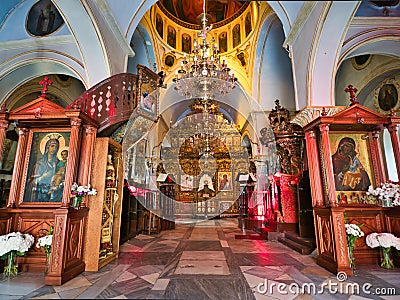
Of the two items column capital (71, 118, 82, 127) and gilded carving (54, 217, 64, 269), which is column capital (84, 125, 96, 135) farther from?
gilded carving (54, 217, 64, 269)

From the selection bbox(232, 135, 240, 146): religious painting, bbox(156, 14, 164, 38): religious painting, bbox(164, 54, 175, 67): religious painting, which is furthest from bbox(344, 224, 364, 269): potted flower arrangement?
bbox(232, 135, 240, 146): religious painting

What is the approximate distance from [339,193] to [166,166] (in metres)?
11.4

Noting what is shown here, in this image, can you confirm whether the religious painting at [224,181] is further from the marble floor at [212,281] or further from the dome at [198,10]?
the marble floor at [212,281]

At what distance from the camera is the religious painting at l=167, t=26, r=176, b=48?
35.4 feet

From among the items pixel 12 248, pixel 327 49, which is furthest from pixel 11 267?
pixel 327 49

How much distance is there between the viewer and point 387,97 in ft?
23.5

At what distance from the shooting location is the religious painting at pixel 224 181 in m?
14.1

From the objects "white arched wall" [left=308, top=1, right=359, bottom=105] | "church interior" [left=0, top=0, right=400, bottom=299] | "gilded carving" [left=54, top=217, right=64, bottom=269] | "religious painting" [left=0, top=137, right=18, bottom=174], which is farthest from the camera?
"religious painting" [left=0, top=137, right=18, bottom=174]

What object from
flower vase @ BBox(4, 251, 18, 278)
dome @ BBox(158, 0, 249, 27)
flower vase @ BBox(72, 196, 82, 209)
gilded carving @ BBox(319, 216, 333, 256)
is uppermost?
dome @ BBox(158, 0, 249, 27)

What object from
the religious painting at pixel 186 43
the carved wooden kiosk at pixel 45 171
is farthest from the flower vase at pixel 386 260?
the religious painting at pixel 186 43

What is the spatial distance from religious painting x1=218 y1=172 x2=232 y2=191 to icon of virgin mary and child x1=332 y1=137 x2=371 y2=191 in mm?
10312

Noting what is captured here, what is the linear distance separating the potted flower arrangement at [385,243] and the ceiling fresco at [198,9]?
1084cm

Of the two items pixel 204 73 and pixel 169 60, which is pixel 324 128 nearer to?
pixel 204 73

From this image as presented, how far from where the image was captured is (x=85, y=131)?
3.62 meters
